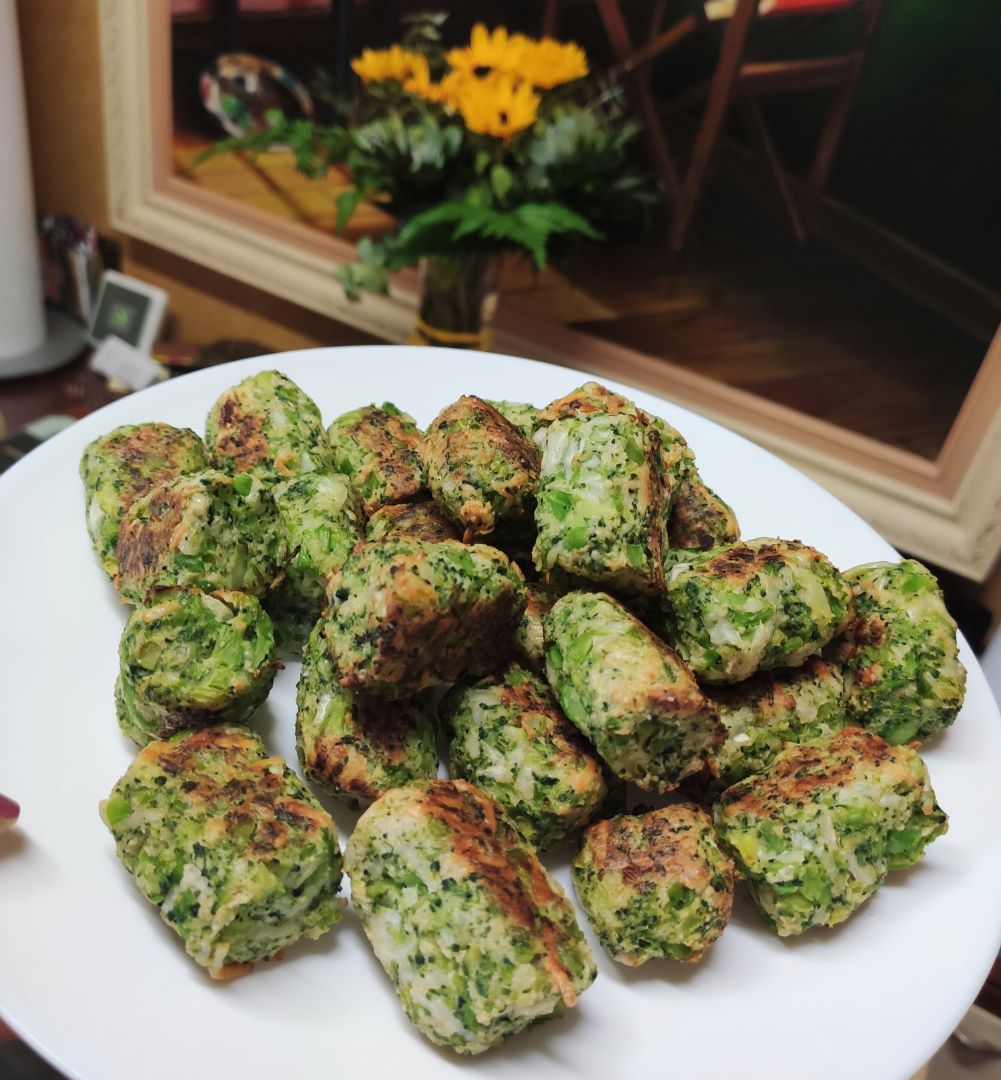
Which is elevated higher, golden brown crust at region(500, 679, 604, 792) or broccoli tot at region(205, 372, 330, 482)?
broccoli tot at region(205, 372, 330, 482)

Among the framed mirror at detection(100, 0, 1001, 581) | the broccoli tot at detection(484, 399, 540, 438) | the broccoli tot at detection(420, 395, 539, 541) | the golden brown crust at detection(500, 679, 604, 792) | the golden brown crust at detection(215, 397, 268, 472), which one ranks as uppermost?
the broccoli tot at detection(420, 395, 539, 541)

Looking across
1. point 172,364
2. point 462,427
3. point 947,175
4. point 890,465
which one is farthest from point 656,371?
point 172,364

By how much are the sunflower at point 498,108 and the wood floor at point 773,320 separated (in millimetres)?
402

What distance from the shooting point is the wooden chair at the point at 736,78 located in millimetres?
1873

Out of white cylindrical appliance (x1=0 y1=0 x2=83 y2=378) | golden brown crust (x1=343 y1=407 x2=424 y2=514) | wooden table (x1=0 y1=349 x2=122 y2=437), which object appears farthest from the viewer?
wooden table (x1=0 y1=349 x2=122 y2=437)

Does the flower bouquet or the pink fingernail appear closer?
the pink fingernail

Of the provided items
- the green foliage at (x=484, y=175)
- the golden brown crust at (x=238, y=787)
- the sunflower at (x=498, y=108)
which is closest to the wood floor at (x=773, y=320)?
the green foliage at (x=484, y=175)

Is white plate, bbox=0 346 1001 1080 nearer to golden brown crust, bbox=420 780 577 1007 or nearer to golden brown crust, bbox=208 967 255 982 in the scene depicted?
golden brown crust, bbox=208 967 255 982

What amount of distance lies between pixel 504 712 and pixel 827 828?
36 cm

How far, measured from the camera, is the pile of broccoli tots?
3.11ft

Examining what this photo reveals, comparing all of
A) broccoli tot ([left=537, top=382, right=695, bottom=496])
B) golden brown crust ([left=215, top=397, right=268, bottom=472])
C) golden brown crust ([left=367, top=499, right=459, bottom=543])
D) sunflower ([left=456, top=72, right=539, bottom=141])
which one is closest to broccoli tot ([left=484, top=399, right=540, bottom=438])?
broccoli tot ([left=537, top=382, right=695, bottom=496])

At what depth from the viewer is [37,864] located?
3.31ft

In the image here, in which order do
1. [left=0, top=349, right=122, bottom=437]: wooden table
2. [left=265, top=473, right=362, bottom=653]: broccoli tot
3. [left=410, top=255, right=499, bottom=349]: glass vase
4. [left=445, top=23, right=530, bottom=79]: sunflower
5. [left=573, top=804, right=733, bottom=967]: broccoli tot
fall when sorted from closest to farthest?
[left=573, top=804, right=733, bottom=967]: broccoli tot → [left=265, top=473, right=362, bottom=653]: broccoli tot → [left=445, top=23, right=530, bottom=79]: sunflower → [left=410, top=255, right=499, bottom=349]: glass vase → [left=0, top=349, right=122, bottom=437]: wooden table

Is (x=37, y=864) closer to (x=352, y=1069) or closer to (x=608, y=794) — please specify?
(x=352, y=1069)
